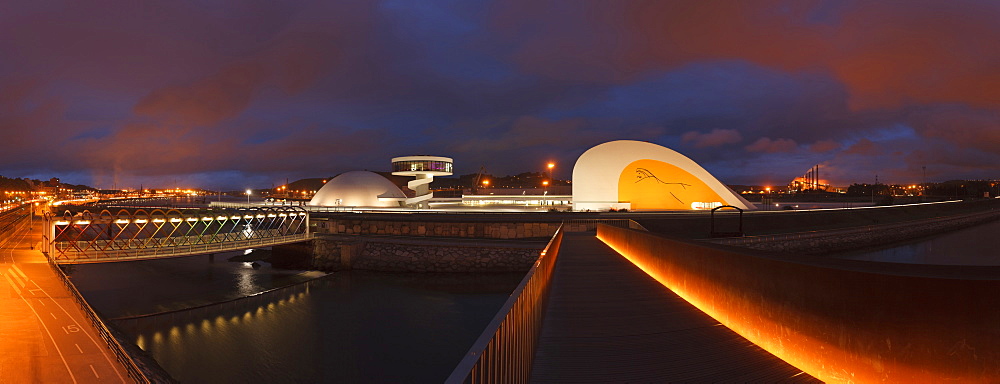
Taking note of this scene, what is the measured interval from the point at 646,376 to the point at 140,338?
21303mm

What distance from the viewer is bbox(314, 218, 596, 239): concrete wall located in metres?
29.0

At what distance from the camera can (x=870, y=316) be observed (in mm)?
4156

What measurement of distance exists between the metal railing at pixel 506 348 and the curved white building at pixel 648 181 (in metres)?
36.6

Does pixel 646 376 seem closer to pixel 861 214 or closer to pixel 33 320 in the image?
pixel 33 320

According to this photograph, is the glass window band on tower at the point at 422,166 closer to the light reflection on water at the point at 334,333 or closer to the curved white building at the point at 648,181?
the curved white building at the point at 648,181

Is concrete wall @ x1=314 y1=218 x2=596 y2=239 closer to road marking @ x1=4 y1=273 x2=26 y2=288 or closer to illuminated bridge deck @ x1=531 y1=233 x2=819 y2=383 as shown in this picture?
road marking @ x1=4 y1=273 x2=26 y2=288

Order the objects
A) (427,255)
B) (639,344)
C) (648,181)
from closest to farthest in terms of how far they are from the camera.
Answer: (639,344), (427,255), (648,181)

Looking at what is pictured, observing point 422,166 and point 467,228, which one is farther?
point 422,166

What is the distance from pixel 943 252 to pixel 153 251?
57.1 m

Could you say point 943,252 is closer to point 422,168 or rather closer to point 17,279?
point 422,168

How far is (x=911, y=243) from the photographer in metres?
40.3

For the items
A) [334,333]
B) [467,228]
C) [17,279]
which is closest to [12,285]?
[17,279]

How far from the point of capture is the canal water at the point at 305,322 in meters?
15.5

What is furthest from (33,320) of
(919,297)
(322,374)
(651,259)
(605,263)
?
(919,297)
